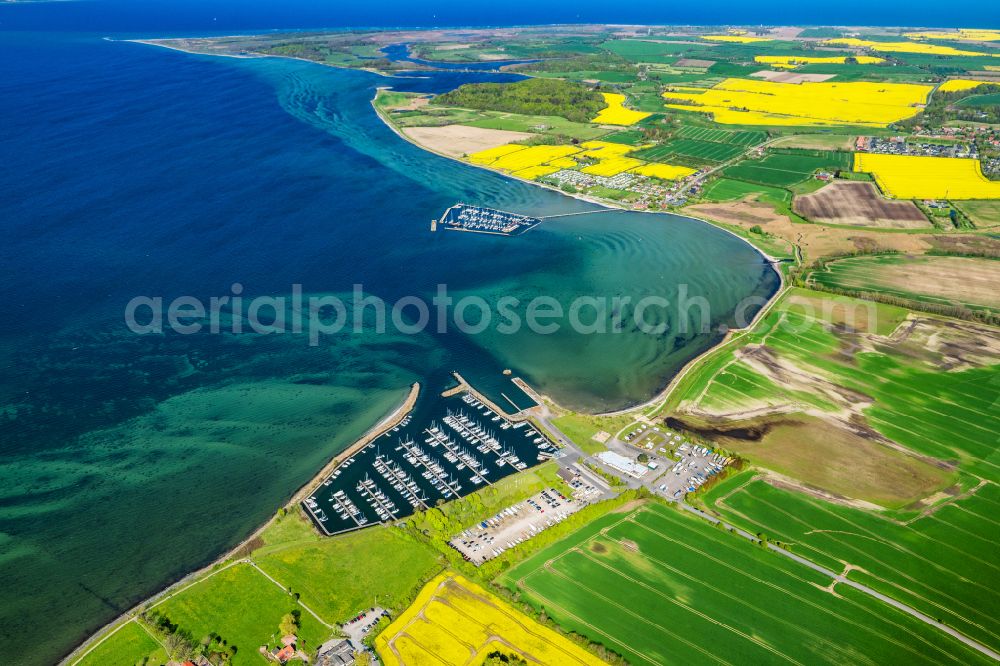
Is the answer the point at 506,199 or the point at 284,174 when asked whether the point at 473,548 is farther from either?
the point at 284,174

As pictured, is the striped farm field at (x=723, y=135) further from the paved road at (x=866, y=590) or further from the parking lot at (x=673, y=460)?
the paved road at (x=866, y=590)

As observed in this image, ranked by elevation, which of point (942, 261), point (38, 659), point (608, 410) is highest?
point (942, 261)

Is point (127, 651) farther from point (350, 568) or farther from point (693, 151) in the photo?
point (693, 151)

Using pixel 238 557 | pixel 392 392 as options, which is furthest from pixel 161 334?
pixel 238 557

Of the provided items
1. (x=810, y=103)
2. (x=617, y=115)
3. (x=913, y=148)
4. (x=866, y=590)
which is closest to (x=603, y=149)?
(x=617, y=115)

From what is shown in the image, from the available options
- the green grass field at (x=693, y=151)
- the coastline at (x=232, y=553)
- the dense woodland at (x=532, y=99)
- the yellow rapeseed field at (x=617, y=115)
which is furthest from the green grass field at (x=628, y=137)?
the coastline at (x=232, y=553)

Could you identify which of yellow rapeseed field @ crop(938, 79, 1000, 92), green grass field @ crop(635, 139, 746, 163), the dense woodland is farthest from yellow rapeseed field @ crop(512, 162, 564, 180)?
yellow rapeseed field @ crop(938, 79, 1000, 92)
